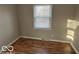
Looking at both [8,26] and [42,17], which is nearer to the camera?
[42,17]

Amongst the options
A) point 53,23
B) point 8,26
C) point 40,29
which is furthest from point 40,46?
point 8,26

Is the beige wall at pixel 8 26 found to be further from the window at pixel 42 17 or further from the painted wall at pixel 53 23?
the window at pixel 42 17

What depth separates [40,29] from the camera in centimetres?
176

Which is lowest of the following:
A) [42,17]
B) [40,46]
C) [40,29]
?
[40,46]

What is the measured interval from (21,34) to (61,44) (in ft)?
2.12

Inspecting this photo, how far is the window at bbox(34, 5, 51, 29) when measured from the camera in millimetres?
1637

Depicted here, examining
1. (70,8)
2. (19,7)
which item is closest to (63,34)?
(70,8)

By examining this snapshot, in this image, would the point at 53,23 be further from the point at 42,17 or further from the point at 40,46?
the point at 40,46

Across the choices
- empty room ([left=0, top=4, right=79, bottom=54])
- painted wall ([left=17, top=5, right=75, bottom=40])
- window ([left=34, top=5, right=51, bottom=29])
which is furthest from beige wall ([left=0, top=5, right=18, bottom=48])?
window ([left=34, top=5, right=51, bottom=29])

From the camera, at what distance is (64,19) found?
1.74 meters

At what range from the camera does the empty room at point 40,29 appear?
1667 mm

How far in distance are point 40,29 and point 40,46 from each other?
0.27 metres

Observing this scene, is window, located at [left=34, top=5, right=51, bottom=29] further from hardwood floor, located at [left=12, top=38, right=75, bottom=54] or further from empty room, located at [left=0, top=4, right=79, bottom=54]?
hardwood floor, located at [left=12, top=38, right=75, bottom=54]
